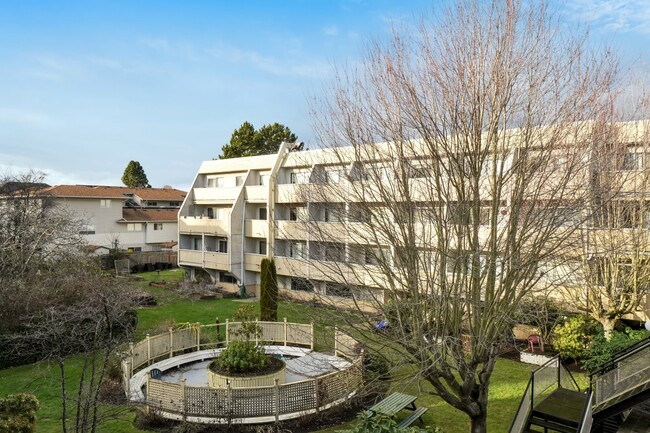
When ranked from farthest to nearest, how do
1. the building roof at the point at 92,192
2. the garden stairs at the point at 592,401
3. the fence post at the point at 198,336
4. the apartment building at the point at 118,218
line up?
the apartment building at the point at 118,218
the building roof at the point at 92,192
the fence post at the point at 198,336
the garden stairs at the point at 592,401

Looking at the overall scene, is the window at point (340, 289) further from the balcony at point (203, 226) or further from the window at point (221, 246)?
the window at point (221, 246)

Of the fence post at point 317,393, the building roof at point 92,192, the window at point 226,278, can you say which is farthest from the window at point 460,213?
the building roof at point 92,192

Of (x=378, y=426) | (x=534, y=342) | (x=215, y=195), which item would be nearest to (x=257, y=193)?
(x=215, y=195)

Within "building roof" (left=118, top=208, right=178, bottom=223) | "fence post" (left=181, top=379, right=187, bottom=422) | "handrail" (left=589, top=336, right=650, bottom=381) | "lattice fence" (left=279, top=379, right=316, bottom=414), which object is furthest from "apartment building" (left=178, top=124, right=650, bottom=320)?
"building roof" (left=118, top=208, right=178, bottom=223)

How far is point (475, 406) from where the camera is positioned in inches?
323

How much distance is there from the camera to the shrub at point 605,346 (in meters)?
13.8

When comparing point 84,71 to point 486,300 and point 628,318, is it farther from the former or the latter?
point 628,318

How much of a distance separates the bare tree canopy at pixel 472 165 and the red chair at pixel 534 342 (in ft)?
33.3

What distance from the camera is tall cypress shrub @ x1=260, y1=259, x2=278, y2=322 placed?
20.1 meters

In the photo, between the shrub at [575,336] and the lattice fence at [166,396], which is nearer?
the lattice fence at [166,396]

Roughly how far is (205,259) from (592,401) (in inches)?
1092

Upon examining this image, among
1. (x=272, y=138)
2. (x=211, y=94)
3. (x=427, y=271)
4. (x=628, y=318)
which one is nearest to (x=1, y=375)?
(x=211, y=94)

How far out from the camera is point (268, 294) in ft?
64.7

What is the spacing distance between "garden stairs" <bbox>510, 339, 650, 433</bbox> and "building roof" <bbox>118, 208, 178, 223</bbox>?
42438 millimetres
